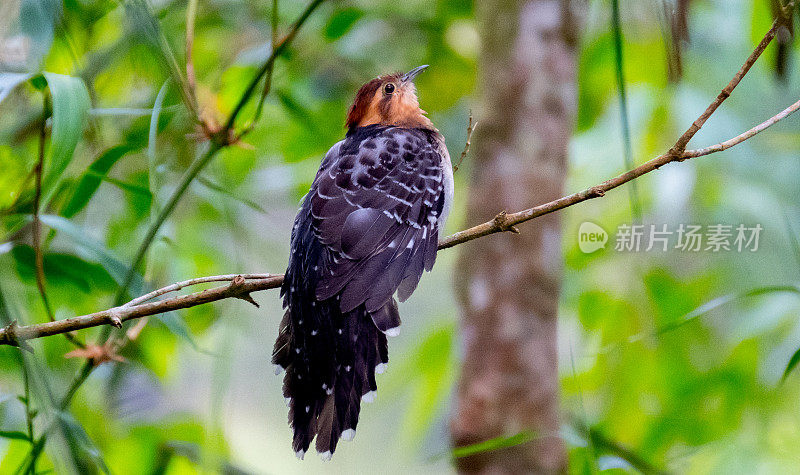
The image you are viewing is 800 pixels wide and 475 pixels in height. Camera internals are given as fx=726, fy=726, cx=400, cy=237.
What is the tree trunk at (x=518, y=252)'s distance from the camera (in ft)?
8.79

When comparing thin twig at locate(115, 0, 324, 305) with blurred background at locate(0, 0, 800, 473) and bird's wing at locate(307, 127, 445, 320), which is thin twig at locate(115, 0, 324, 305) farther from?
blurred background at locate(0, 0, 800, 473)

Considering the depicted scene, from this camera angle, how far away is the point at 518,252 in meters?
2.75

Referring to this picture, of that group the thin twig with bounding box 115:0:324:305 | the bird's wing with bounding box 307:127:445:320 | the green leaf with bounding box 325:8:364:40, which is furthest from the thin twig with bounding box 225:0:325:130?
the green leaf with bounding box 325:8:364:40

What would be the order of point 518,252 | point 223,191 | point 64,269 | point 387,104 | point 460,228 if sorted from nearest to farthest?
1. point 223,191
2. point 64,269
3. point 387,104
4. point 518,252
5. point 460,228

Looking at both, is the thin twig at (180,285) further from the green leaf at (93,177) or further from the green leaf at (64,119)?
the green leaf at (93,177)

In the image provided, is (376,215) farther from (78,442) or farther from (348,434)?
(78,442)

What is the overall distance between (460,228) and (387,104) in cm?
104


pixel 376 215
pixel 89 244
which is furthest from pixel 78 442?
pixel 376 215

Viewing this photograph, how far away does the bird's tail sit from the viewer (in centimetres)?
120

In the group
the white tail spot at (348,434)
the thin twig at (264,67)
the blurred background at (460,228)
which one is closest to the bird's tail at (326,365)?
the white tail spot at (348,434)

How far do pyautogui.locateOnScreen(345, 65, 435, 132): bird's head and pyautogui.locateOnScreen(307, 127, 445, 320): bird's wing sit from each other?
0.28 meters

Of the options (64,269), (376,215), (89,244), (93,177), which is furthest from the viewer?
(64,269)

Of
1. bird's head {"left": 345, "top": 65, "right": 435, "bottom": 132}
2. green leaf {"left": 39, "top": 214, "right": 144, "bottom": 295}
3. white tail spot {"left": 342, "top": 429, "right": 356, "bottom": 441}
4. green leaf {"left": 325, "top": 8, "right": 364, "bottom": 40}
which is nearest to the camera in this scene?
white tail spot {"left": 342, "top": 429, "right": 356, "bottom": 441}

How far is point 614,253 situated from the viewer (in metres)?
3.25
